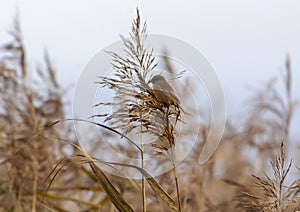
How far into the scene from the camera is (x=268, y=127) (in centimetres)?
686

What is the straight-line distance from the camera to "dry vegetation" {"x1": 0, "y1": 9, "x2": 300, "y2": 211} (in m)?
1.98

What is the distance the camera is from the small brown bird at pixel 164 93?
196 centimetres

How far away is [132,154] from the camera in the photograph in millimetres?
4750

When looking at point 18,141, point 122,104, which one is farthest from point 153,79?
point 18,141

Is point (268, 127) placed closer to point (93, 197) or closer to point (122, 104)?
point (93, 197)

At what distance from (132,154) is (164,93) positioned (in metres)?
2.80

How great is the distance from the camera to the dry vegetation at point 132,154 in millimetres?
1978

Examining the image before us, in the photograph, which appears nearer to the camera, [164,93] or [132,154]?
[164,93]

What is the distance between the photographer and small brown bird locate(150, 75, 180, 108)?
1.96 m

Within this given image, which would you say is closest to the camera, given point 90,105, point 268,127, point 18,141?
point 90,105

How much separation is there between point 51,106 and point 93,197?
1299mm

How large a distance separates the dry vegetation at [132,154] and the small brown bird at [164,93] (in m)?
0.01

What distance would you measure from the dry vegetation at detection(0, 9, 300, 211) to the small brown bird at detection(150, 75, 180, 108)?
1cm

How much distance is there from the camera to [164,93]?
6.47 feet
